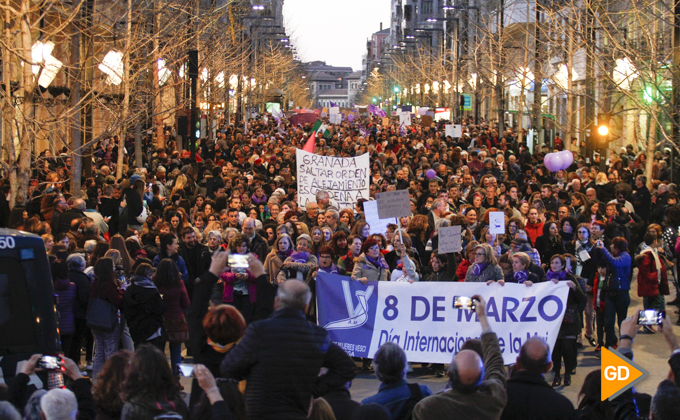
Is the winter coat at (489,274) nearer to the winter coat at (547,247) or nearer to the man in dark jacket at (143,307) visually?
the winter coat at (547,247)

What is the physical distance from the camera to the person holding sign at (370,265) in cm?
994

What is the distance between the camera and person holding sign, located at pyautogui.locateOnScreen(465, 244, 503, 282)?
957 centimetres

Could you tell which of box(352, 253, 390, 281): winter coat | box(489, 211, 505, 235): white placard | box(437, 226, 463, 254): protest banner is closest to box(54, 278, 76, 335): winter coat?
box(352, 253, 390, 281): winter coat

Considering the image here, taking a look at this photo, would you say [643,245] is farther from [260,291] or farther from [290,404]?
[290,404]

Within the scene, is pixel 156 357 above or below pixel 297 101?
below

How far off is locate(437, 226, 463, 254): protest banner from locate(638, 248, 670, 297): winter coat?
2510 mm

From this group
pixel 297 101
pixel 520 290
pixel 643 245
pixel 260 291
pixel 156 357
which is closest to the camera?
pixel 156 357

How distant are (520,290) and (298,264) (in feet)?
7.95

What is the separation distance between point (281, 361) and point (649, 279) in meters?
7.66

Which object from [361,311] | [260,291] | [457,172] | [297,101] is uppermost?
[297,101]

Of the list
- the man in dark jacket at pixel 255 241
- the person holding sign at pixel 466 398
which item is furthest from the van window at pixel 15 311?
the man in dark jacket at pixel 255 241

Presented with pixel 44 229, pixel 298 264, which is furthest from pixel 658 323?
pixel 44 229

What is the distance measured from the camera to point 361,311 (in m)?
9.72

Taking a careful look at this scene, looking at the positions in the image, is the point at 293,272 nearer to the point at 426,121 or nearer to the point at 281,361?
the point at 281,361
